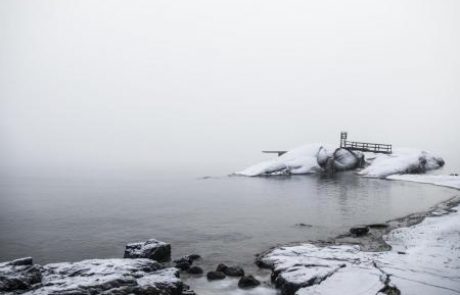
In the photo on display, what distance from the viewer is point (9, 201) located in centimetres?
3897

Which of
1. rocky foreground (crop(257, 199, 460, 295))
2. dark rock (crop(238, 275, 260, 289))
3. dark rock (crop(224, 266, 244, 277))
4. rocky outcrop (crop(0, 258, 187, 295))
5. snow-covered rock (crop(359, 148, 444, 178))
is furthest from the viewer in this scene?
snow-covered rock (crop(359, 148, 444, 178))

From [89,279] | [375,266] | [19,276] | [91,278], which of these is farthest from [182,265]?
[375,266]

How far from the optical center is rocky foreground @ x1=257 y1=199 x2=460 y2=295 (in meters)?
12.1

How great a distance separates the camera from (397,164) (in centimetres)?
5281

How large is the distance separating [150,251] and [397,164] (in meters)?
45.3

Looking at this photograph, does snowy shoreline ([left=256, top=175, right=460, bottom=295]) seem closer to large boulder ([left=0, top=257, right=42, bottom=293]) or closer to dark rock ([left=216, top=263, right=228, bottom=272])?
dark rock ([left=216, top=263, right=228, bottom=272])

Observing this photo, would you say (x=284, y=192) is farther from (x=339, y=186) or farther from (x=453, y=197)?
(x=453, y=197)

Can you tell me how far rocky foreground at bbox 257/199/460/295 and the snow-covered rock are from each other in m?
33.0

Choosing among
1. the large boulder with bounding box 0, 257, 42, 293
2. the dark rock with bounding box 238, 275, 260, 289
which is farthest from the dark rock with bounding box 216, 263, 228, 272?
the large boulder with bounding box 0, 257, 42, 293

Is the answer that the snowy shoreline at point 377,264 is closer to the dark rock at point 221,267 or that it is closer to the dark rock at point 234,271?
the dark rock at point 234,271

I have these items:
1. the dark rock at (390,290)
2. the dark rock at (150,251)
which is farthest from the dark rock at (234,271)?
the dark rock at (390,290)

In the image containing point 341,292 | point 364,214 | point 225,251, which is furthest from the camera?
point 364,214

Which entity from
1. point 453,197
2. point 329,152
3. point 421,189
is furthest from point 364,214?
point 329,152

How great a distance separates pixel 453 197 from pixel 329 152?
26104 millimetres
